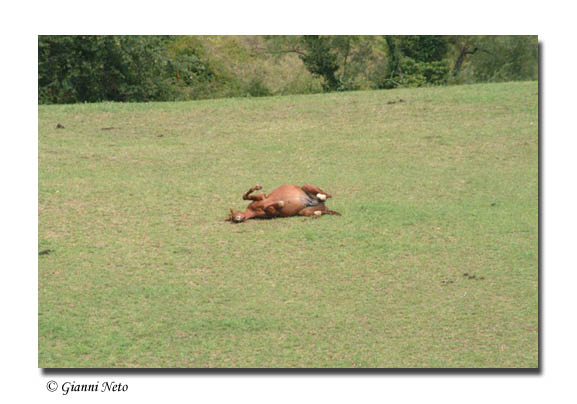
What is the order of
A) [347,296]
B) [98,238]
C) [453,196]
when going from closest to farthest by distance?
1. [347,296]
2. [98,238]
3. [453,196]

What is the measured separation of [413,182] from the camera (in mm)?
8586

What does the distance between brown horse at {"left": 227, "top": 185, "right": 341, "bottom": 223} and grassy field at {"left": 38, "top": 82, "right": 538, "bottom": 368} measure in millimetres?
105

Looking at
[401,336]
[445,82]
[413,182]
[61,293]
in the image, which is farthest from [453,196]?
[445,82]

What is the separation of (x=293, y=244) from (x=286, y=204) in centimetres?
75

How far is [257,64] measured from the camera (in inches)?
765

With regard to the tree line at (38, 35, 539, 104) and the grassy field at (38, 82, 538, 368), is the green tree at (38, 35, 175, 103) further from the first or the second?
the grassy field at (38, 82, 538, 368)

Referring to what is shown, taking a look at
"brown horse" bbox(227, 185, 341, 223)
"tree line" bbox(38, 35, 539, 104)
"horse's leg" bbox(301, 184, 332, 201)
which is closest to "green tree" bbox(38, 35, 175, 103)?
"tree line" bbox(38, 35, 539, 104)

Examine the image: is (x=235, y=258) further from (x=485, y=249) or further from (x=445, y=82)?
(x=445, y=82)

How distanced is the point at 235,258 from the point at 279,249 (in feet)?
1.34

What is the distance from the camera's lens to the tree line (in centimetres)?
1535

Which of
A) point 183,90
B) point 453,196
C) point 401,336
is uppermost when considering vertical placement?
point 183,90

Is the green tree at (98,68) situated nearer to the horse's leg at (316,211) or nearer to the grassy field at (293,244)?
the grassy field at (293,244)

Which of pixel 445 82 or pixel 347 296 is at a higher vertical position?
pixel 445 82

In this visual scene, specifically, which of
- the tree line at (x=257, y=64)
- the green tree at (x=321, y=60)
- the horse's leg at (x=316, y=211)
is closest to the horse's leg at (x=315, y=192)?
the horse's leg at (x=316, y=211)
